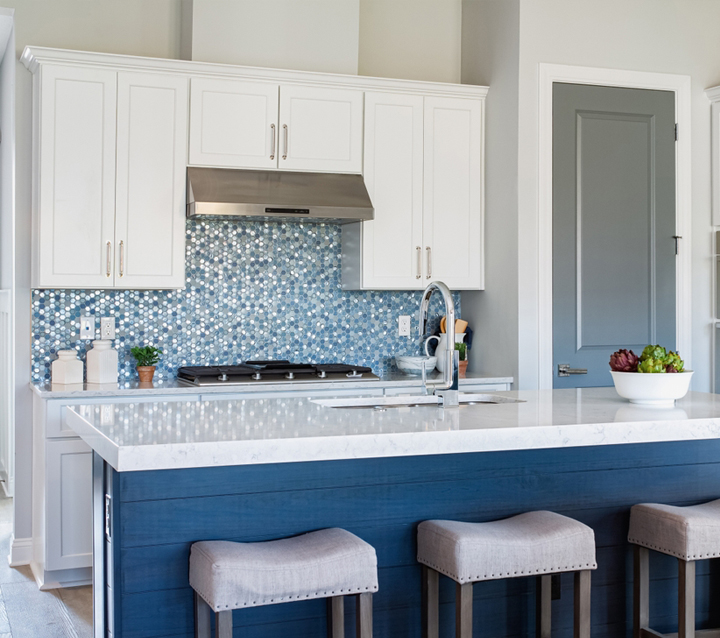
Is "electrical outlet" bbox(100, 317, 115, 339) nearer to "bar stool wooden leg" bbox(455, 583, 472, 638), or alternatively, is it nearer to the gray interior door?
the gray interior door

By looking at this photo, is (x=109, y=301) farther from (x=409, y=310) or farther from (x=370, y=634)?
(x=370, y=634)

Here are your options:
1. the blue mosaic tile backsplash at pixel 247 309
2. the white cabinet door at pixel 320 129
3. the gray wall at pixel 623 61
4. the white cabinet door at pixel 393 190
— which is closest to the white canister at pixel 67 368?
the blue mosaic tile backsplash at pixel 247 309

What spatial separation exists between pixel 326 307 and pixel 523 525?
2.54m

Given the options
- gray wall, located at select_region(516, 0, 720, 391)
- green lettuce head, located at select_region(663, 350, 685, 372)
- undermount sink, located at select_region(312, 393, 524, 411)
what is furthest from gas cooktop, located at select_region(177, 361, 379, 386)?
green lettuce head, located at select_region(663, 350, 685, 372)

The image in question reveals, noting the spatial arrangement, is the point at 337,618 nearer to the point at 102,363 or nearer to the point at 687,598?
the point at 687,598

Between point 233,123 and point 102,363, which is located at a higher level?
point 233,123

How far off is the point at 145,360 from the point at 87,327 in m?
0.35

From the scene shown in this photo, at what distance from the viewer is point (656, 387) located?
2650 mm

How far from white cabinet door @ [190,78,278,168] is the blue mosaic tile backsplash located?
395 millimetres

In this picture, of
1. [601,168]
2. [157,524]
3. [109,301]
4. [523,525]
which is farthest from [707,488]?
[109,301]

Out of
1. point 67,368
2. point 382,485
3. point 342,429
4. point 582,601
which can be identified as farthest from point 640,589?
point 67,368

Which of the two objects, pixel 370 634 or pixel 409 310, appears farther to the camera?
pixel 409 310

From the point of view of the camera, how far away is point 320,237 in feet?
15.2

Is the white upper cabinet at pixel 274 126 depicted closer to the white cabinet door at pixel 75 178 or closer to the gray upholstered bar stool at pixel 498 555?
the white cabinet door at pixel 75 178
